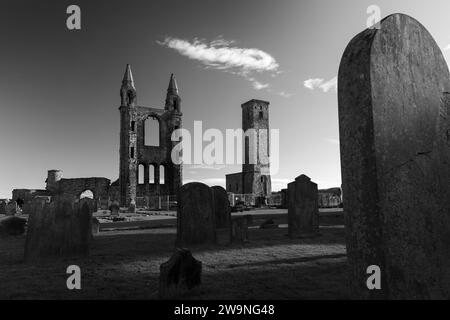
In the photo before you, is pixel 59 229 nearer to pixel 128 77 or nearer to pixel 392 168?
pixel 392 168

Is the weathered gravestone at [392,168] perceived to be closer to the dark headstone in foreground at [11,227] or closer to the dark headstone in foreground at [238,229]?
the dark headstone in foreground at [238,229]

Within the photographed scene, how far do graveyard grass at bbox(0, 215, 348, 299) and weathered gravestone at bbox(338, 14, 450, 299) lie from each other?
1.07 meters

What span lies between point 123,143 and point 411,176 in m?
34.3

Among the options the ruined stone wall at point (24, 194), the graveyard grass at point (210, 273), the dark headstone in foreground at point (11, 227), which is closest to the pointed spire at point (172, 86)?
the ruined stone wall at point (24, 194)

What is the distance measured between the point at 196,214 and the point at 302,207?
301cm

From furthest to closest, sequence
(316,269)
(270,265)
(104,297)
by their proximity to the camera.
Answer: (270,265) → (316,269) → (104,297)

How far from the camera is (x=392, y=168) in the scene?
90.4 inches

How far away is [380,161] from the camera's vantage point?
2225 mm

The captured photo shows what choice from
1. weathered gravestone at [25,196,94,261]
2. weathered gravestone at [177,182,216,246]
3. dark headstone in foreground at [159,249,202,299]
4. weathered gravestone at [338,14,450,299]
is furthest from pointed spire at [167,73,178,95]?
weathered gravestone at [338,14,450,299]

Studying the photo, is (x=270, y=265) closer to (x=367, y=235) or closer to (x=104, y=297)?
(x=104, y=297)

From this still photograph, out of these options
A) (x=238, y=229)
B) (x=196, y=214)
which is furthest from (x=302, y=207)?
(x=196, y=214)

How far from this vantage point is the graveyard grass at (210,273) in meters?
3.45

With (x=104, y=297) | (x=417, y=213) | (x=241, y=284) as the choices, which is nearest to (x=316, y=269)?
(x=241, y=284)

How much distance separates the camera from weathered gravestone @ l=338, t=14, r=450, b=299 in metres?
2.22
